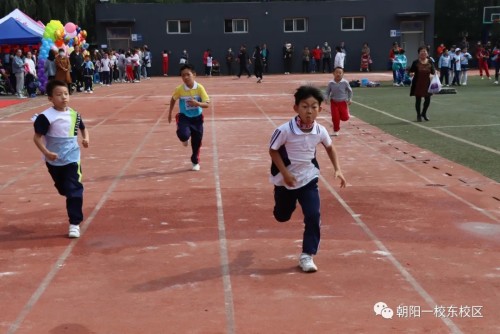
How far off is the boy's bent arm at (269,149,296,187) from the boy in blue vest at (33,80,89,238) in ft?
8.01

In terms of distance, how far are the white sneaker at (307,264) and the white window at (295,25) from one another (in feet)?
138

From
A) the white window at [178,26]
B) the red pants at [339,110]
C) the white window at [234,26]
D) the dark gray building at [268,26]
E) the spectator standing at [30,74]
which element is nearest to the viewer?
the red pants at [339,110]

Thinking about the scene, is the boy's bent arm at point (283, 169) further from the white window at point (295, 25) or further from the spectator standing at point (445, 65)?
the white window at point (295, 25)

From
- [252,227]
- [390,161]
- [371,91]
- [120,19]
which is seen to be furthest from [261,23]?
[252,227]

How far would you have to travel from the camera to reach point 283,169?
5.87 meters

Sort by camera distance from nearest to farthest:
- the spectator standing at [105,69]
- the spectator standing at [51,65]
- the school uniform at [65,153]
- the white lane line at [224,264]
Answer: the white lane line at [224,264], the school uniform at [65,153], the spectator standing at [51,65], the spectator standing at [105,69]

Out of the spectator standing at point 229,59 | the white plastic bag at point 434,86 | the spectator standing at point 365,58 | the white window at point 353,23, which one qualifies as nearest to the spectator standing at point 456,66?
the white plastic bag at point 434,86

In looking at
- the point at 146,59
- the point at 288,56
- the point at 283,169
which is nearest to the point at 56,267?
the point at 283,169

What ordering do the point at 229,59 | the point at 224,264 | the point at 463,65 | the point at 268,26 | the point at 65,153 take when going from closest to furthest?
the point at 224,264
the point at 65,153
the point at 463,65
the point at 229,59
the point at 268,26

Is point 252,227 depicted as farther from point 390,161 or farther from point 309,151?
point 390,161

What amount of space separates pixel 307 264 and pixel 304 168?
795 millimetres

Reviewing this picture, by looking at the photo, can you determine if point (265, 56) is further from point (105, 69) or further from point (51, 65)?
point (51, 65)

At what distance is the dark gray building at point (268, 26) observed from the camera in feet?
153

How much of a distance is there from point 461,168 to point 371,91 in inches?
697
